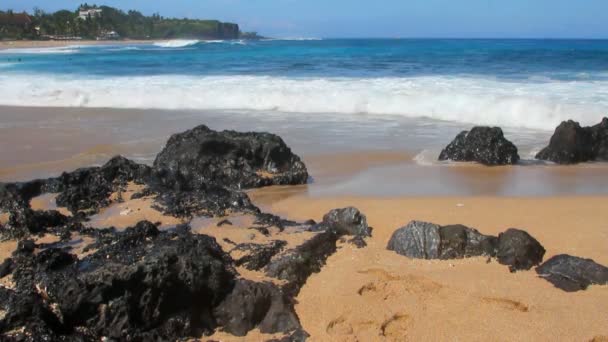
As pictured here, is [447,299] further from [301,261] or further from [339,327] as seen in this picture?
[301,261]

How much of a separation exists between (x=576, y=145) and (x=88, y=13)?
117 m

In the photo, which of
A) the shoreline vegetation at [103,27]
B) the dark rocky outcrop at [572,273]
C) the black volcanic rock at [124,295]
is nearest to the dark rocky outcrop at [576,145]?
the dark rocky outcrop at [572,273]

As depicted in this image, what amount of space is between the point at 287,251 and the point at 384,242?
0.79 m

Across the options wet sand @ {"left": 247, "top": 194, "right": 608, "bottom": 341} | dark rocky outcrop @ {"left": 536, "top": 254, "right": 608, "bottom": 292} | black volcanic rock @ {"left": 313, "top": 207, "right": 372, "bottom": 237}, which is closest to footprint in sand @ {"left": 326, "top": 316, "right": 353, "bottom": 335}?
wet sand @ {"left": 247, "top": 194, "right": 608, "bottom": 341}

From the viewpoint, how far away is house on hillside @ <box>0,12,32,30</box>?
Answer: 285 feet

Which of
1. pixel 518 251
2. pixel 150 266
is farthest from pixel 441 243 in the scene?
pixel 150 266

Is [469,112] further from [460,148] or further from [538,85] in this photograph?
[538,85]

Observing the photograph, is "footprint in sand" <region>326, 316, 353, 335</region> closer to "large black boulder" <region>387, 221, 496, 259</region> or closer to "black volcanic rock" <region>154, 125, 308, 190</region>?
"large black boulder" <region>387, 221, 496, 259</region>

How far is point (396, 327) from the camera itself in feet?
9.55

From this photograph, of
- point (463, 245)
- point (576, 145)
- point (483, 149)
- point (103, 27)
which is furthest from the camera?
point (103, 27)

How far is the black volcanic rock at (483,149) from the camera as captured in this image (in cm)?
676

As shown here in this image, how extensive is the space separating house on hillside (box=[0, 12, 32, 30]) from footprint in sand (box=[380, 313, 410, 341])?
9505cm

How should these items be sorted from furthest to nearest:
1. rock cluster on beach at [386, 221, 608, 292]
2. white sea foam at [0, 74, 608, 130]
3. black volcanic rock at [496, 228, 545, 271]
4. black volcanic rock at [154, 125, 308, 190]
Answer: white sea foam at [0, 74, 608, 130]
black volcanic rock at [154, 125, 308, 190]
black volcanic rock at [496, 228, 545, 271]
rock cluster on beach at [386, 221, 608, 292]

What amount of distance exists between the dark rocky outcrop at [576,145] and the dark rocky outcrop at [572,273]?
3.67m
